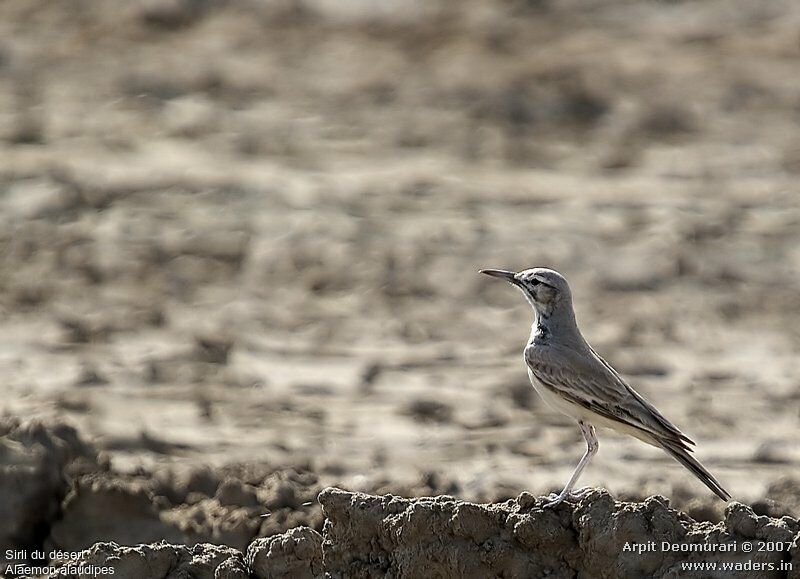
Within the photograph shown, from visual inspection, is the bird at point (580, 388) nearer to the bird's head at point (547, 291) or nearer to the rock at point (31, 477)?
the bird's head at point (547, 291)

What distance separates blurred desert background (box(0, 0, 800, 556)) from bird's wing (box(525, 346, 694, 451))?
178 centimetres

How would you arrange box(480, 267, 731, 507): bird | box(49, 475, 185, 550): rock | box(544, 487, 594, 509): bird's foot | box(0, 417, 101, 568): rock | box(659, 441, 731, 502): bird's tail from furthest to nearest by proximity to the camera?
box(49, 475, 185, 550): rock, box(0, 417, 101, 568): rock, box(480, 267, 731, 507): bird, box(659, 441, 731, 502): bird's tail, box(544, 487, 594, 509): bird's foot

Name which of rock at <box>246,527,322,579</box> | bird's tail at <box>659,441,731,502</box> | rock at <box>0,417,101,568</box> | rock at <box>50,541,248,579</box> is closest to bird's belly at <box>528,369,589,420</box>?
bird's tail at <box>659,441,731,502</box>

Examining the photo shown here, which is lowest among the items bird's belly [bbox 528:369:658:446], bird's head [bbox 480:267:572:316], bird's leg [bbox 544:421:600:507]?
bird's leg [bbox 544:421:600:507]

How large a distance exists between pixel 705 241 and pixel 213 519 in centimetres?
661

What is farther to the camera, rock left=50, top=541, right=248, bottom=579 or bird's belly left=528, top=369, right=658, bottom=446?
bird's belly left=528, top=369, right=658, bottom=446

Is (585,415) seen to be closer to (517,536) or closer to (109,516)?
(517,536)

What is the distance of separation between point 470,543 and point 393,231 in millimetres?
7619

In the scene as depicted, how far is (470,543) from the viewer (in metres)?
6.02

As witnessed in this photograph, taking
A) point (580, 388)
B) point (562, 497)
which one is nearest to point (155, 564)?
point (562, 497)

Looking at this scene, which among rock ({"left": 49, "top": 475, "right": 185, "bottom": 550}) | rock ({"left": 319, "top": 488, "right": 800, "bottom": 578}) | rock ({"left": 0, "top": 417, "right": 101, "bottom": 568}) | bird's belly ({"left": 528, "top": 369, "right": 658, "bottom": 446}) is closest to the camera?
rock ({"left": 319, "top": 488, "right": 800, "bottom": 578})

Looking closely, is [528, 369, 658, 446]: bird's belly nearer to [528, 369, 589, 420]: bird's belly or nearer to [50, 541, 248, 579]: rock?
[528, 369, 589, 420]: bird's belly

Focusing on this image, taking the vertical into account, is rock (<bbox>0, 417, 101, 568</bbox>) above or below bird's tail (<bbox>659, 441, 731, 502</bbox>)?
below

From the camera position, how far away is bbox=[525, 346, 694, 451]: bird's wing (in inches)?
253
